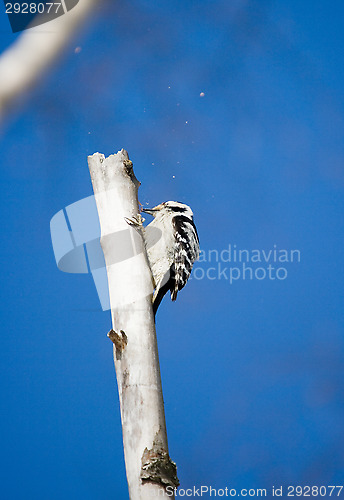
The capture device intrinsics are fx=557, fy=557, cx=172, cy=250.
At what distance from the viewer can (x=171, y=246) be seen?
12.0 ft

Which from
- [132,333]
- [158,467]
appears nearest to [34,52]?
[132,333]

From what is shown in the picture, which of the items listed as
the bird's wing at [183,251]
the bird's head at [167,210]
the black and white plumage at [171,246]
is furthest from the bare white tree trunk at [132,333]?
the bird's head at [167,210]

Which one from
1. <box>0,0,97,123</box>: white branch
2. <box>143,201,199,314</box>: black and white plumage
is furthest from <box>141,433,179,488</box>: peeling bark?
<box>0,0,97,123</box>: white branch

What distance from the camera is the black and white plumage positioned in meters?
3.47

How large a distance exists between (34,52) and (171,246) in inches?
135

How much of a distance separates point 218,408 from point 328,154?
13.2 ft

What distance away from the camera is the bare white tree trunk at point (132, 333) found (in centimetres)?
242

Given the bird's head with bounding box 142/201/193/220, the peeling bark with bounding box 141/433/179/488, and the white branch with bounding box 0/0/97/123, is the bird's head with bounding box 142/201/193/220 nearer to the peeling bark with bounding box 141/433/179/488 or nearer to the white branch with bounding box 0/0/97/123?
the peeling bark with bounding box 141/433/179/488

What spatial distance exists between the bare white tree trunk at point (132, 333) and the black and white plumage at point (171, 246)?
12.7 inches

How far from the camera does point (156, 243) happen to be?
366cm

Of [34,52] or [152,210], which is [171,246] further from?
[34,52]

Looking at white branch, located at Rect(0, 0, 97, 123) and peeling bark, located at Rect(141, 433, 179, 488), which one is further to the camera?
white branch, located at Rect(0, 0, 97, 123)

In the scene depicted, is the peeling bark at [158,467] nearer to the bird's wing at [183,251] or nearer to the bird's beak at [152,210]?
A: the bird's wing at [183,251]

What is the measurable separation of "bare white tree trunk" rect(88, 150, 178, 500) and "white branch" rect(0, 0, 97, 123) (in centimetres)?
303
